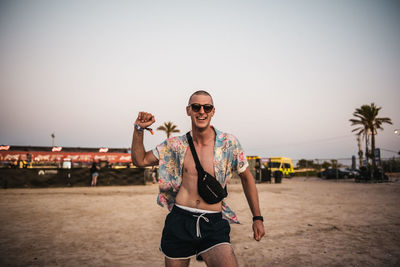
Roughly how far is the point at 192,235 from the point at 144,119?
1.09 metres

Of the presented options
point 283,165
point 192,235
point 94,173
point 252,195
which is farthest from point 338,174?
point 192,235

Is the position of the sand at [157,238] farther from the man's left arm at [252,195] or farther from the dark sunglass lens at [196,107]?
the dark sunglass lens at [196,107]

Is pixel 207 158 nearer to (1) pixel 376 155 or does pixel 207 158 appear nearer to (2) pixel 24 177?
(2) pixel 24 177

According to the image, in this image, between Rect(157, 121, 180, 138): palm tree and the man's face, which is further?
Rect(157, 121, 180, 138): palm tree

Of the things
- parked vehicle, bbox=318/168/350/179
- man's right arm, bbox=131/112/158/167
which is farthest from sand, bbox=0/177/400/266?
parked vehicle, bbox=318/168/350/179

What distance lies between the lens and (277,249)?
5102mm

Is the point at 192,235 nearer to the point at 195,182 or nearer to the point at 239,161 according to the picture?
the point at 195,182

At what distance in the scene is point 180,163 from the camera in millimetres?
2549

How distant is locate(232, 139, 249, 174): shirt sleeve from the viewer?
100 inches

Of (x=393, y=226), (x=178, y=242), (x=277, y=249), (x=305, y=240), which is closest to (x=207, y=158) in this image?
(x=178, y=242)

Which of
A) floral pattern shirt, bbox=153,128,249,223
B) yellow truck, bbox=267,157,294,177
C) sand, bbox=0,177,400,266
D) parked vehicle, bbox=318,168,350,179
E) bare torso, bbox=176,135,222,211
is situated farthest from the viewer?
yellow truck, bbox=267,157,294,177

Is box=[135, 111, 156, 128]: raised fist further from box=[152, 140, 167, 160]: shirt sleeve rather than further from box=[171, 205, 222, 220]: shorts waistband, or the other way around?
box=[171, 205, 222, 220]: shorts waistband

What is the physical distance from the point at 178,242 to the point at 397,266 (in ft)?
12.8

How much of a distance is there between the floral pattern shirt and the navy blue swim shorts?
0.24 m
